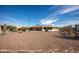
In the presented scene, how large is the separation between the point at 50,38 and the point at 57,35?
14 cm

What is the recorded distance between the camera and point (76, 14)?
10.4 feet

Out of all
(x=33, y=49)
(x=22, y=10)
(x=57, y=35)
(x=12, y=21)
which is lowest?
(x=33, y=49)

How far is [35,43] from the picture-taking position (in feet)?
10.4

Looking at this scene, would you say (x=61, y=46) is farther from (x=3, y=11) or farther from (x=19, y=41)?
(x=3, y=11)

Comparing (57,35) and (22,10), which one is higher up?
(22,10)

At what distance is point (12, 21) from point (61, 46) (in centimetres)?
97

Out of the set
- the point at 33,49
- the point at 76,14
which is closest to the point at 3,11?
the point at 33,49

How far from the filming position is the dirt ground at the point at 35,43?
316cm

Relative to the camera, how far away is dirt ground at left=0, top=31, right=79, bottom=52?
3160 millimetres

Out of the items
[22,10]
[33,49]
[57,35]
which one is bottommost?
[33,49]

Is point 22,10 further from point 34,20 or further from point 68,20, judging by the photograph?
point 68,20
